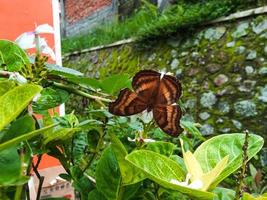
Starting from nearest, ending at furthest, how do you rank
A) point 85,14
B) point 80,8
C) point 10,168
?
point 10,168 → point 85,14 → point 80,8

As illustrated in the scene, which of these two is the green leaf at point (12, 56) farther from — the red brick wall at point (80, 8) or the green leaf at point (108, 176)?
the red brick wall at point (80, 8)

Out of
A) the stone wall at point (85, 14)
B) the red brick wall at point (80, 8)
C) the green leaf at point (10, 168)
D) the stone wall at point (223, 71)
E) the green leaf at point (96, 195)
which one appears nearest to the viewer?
the green leaf at point (10, 168)

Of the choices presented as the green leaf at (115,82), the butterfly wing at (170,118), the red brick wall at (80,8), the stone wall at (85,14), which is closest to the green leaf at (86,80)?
the green leaf at (115,82)

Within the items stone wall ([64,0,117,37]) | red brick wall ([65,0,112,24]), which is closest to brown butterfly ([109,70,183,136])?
stone wall ([64,0,117,37])

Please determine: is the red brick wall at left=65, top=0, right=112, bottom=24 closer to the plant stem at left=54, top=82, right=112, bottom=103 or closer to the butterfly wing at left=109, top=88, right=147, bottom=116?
the plant stem at left=54, top=82, right=112, bottom=103

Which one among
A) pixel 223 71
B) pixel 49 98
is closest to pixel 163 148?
pixel 49 98

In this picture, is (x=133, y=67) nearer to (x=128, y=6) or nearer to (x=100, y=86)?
(x=128, y=6)

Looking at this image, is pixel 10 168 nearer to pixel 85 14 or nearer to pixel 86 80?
pixel 86 80

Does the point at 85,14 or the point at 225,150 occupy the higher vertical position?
the point at 85,14
